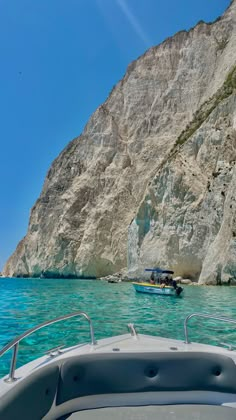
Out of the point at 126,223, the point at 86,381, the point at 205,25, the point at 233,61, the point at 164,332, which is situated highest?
the point at 205,25

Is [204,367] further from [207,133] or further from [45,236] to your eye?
[45,236]

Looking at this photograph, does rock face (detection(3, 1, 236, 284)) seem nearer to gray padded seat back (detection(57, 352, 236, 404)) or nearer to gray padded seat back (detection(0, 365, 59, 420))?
gray padded seat back (detection(57, 352, 236, 404))

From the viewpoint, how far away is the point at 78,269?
6438cm

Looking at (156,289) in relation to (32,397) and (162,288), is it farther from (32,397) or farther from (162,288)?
(32,397)

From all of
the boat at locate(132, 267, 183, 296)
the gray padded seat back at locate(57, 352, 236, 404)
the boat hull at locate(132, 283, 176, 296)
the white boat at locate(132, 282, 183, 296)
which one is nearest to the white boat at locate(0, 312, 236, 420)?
the gray padded seat back at locate(57, 352, 236, 404)

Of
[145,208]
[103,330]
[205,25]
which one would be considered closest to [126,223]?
[145,208]

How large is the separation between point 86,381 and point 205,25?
7299 cm

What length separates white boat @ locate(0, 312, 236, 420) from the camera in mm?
3490

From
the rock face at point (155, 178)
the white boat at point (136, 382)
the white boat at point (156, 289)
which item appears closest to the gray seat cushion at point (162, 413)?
the white boat at point (136, 382)

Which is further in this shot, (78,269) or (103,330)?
(78,269)

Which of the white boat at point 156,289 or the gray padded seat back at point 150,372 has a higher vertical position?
the gray padded seat back at point 150,372

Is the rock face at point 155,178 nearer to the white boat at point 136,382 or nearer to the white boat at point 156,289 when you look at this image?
the white boat at point 156,289

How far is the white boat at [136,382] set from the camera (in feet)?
11.5

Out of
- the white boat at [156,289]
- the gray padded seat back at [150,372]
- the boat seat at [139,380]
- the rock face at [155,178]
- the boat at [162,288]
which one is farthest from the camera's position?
the rock face at [155,178]
